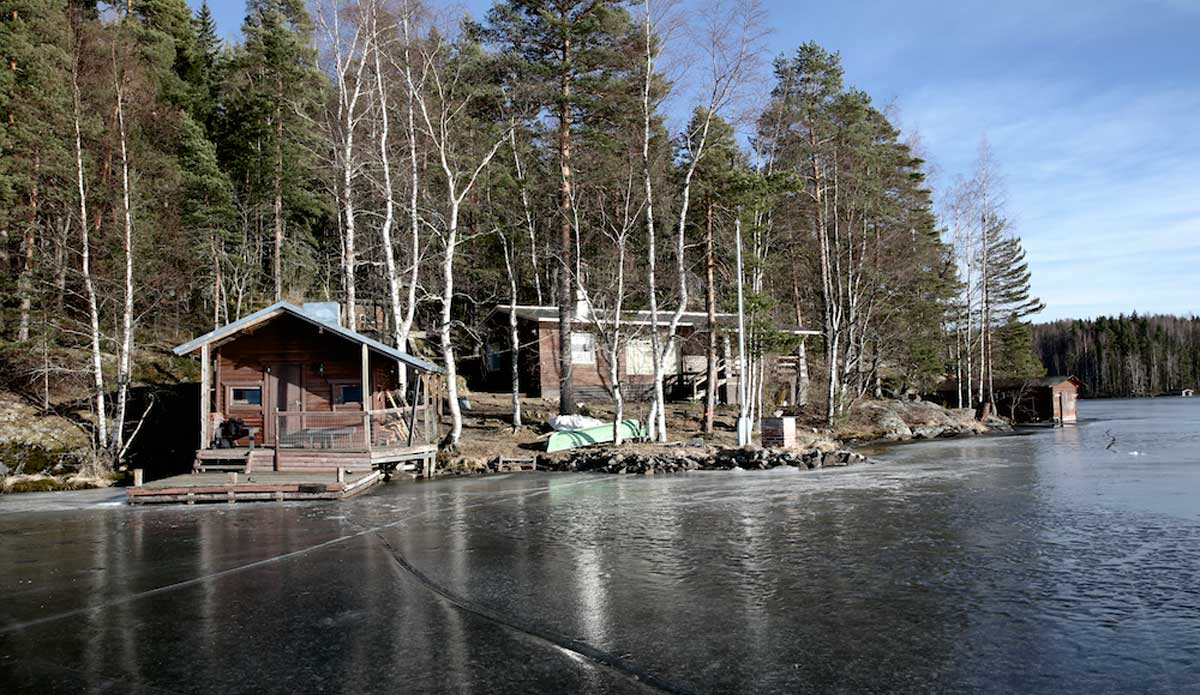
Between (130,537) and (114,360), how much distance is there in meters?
16.1

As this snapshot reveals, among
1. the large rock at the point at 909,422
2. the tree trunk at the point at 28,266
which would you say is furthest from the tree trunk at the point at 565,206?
the tree trunk at the point at 28,266

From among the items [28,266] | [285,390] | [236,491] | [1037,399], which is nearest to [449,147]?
[285,390]

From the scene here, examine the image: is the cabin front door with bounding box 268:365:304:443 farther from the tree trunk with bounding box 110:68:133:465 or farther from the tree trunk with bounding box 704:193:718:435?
the tree trunk with bounding box 704:193:718:435

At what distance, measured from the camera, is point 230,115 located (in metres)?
36.2

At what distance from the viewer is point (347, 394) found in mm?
23172

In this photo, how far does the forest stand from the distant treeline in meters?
87.2

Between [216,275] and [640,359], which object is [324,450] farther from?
[640,359]

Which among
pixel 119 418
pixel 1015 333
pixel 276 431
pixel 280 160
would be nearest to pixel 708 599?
pixel 276 431

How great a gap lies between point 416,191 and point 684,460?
1162 centimetres

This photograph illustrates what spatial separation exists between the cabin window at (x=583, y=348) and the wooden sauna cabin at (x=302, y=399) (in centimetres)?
1073

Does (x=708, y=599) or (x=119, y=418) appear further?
(x=119, y=418)

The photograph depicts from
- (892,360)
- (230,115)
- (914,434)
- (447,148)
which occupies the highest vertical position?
(230,115)

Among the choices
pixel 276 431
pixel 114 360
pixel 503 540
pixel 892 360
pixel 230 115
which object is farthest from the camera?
pixel 892 360

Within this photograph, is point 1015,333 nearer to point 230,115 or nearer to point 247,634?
point 230,115
